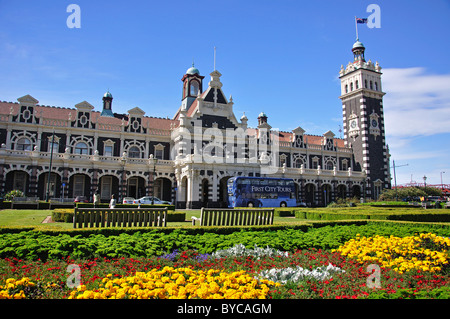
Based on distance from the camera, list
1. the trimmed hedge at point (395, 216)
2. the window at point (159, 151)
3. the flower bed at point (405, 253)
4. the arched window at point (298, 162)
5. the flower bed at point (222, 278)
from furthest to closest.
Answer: the arched window at point (298, 162) → the window at point (159, 151) → the trimmed hedge at point (395, 216) → the flower bed at point (405, 253) → the flower bed at point (222, 278)

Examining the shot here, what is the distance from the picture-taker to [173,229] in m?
11.3

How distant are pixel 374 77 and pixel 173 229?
5780 cm

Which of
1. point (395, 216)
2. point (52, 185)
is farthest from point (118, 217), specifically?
point (52, 185)

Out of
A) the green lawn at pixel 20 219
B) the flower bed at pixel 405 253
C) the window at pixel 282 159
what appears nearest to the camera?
the flower bed at pixel 405 253

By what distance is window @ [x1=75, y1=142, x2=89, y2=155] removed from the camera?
→ 4231cm

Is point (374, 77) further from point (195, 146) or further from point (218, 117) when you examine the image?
point (195, 146)

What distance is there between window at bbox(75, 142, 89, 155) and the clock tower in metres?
45.4

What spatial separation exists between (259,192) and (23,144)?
99.2 feet

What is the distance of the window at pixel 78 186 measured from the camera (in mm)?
40938

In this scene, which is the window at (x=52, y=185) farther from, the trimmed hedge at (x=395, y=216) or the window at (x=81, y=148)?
the trimmed hedge at (x=395, y=216)

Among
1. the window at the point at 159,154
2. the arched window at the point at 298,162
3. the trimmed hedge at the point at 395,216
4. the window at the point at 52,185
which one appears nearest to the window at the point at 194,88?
the window at the point at 159,154

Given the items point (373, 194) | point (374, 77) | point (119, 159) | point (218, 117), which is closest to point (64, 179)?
point (119, 159)

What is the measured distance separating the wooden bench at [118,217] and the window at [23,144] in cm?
3360

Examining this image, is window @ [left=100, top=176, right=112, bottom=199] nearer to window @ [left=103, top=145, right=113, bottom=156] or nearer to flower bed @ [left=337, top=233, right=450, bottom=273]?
window @ [left=103, top=145, right=113, bottom=156]
